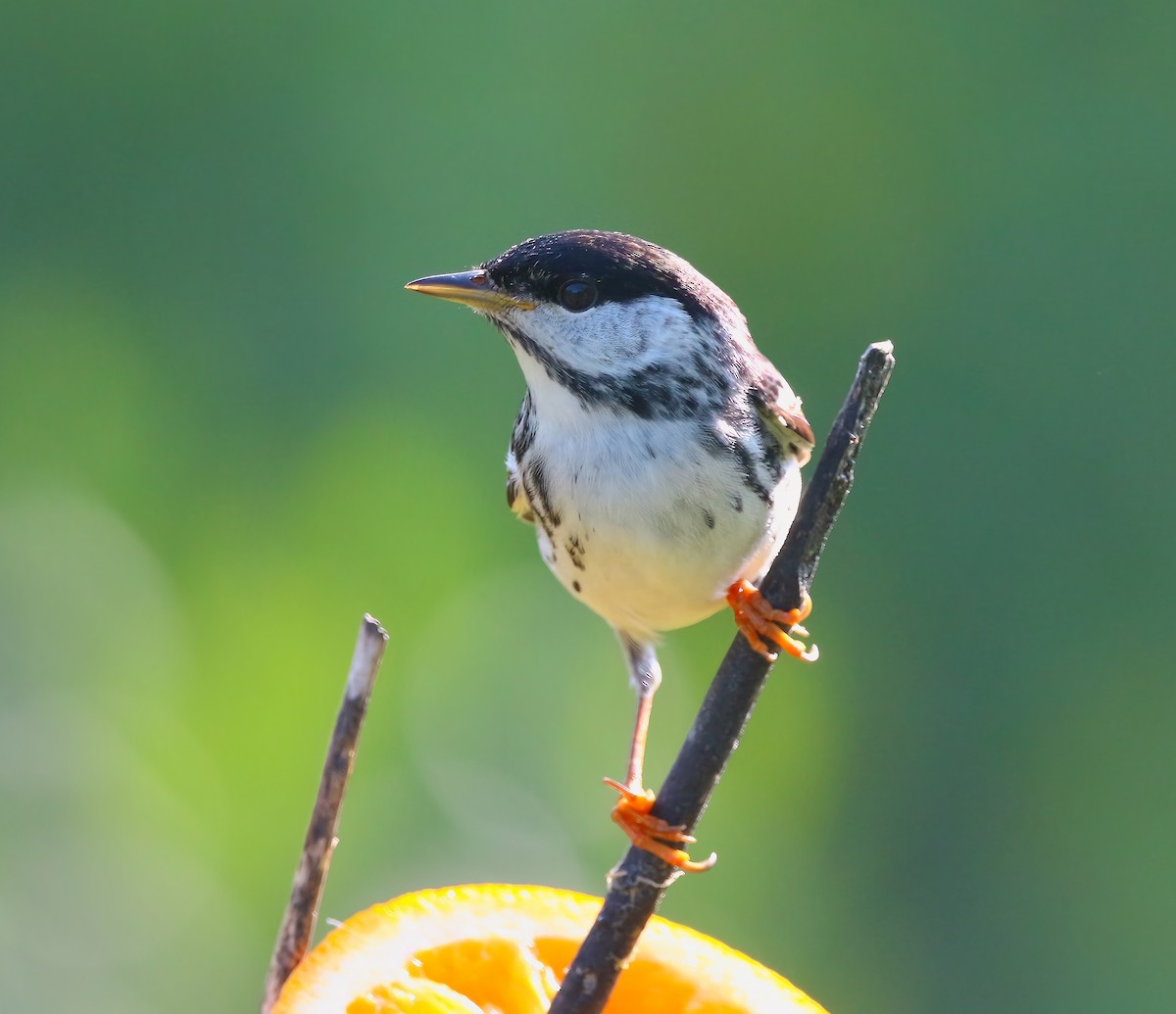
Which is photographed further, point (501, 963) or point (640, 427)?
point (640, 427)

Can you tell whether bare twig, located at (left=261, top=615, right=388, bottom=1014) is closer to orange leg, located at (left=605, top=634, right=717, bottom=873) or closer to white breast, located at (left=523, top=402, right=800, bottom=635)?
orange leg, located at (left=605, top=634, right=717, bottom=873)

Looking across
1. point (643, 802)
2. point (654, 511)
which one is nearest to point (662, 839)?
point (643, 802)

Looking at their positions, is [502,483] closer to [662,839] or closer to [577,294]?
[577,294]

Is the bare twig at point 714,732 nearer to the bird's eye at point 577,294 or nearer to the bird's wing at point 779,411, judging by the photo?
the bird's wing at point 779,411

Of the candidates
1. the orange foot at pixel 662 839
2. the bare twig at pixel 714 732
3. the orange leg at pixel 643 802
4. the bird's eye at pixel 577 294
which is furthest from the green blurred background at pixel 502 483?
the bare twig at pixel 714 732

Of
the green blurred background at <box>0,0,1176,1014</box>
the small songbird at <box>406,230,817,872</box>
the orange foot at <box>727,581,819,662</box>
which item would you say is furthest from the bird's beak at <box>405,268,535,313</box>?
the green blurred background at <box>0,0,1176,1014</box>

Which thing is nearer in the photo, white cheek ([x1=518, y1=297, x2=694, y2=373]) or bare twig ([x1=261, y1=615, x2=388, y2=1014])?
bare twig ([x1=261, y1=615, x2=388, y2=1014])

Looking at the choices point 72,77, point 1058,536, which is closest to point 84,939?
point 1058,536
